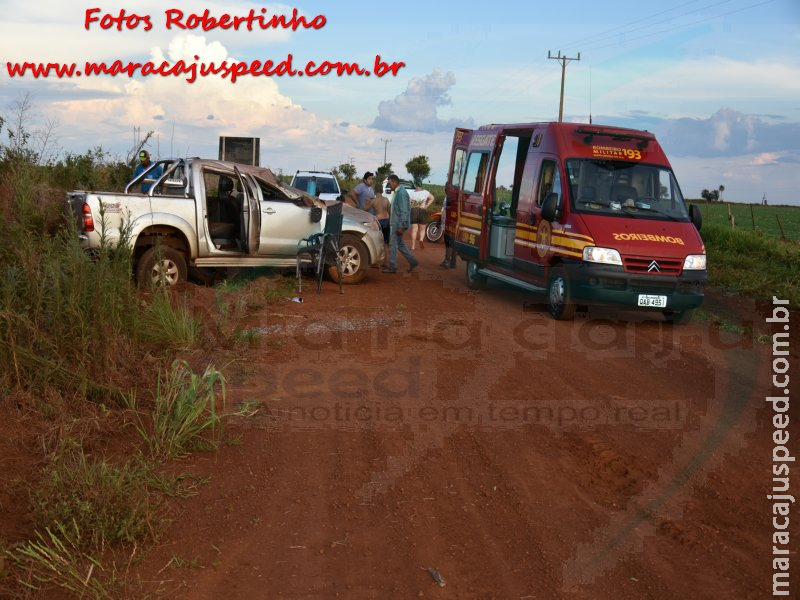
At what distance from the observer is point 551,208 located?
11.8m

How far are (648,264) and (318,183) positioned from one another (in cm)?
1321

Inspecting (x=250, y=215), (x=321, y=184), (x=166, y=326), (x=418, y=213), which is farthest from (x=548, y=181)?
(x=321, y=184)

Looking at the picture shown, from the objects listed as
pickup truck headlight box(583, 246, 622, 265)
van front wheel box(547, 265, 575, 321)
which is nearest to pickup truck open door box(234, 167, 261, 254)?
van front wheel box(547, 265, 575, 321)

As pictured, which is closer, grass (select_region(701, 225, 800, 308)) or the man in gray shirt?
grass (select_region(701, 225, 800, 308))

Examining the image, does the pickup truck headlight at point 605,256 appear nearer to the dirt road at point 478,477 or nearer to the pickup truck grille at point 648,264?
the pickup truck grille at point 648,264

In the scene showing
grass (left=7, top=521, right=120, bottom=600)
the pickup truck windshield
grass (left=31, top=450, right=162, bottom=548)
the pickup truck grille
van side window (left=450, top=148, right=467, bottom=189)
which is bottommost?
grass (left=7, top=521, right=120, bottom=600)

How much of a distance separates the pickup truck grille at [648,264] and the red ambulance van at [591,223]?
1cm

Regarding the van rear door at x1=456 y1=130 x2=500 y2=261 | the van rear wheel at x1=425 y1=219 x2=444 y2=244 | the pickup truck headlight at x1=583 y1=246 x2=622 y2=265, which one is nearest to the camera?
the pickup truck headlight at x1=583 y1=246 x2=622 y2=265

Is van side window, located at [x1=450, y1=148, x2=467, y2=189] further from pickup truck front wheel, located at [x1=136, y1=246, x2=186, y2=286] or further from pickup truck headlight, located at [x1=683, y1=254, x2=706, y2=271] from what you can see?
pickup truck front wheel, located at [x1=136, y1=246, x2=186, y2=286]

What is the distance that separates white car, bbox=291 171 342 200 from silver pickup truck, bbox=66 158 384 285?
7667 millimetres

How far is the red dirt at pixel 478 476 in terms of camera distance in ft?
14.6

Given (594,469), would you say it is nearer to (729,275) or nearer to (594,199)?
(594,199)

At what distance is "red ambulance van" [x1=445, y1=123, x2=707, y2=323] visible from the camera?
36.8 feet

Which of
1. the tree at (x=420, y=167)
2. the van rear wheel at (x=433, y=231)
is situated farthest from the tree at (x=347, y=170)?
the van rear wheel at (x=433, y=231)
